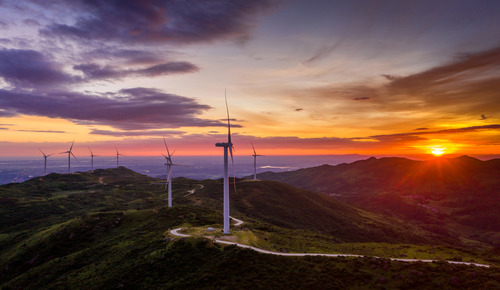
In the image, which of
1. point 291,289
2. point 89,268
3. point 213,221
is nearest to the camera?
point 291,289

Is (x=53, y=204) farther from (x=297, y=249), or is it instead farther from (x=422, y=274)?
(x=422, y=274)

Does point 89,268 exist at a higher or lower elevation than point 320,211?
higher

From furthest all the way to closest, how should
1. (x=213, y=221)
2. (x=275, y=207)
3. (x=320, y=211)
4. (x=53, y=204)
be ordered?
(x=320, y=211), (x=275, y=207), (x=53, y=204), (x=213, y=221)

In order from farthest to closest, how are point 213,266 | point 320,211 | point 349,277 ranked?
1. point 320,211
2. point 213,266
3. point 349,277

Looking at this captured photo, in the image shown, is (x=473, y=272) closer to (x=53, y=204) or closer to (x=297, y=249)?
(x=297, y=249)

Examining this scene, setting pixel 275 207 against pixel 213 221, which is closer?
pixel 213 221

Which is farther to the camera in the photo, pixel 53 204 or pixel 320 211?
pixel 320 211

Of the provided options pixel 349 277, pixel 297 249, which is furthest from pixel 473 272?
pixel 297 249

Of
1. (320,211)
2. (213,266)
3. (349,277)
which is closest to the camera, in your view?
(349,277)

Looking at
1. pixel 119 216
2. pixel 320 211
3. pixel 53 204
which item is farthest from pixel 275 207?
pixel 53 204
